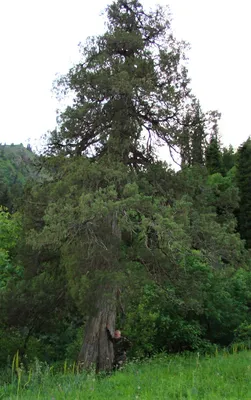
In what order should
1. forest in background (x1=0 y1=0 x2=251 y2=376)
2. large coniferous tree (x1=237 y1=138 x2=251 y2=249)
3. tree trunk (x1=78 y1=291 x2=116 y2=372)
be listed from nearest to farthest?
forest in background (x1=0 y1=0 x2=251 y2=376)
tree trunk (x1=78 y1=291 x2=116 y2=372)
large coniferous tree (x1=237 y1=138 x2=251 y2=249)

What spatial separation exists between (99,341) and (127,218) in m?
3.31

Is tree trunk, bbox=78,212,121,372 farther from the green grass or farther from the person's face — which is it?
the green grass

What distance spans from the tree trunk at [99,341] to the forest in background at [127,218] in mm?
24

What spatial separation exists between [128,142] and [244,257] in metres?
4.03

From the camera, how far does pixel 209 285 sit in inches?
497

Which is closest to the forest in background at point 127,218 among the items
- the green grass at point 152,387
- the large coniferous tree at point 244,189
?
the green grass at point 152,387

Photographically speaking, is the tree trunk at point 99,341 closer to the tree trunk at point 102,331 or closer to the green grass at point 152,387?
the tree trunk at point 102,331

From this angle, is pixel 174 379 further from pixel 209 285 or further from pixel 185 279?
pixel 209 285

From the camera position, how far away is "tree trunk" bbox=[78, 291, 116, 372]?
9468mm

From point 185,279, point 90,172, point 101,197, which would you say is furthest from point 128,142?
point 185,279

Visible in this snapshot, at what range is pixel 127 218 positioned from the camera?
27.5 feet

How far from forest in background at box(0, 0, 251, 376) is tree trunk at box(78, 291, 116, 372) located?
24 millimetres

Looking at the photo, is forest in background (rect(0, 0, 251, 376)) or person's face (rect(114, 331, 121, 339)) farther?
person's face (rect(114, 331, 121, 339))

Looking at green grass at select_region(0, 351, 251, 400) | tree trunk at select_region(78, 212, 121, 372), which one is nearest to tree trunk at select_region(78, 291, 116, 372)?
tree trunk at select_region(78, 212, 121, 372)
